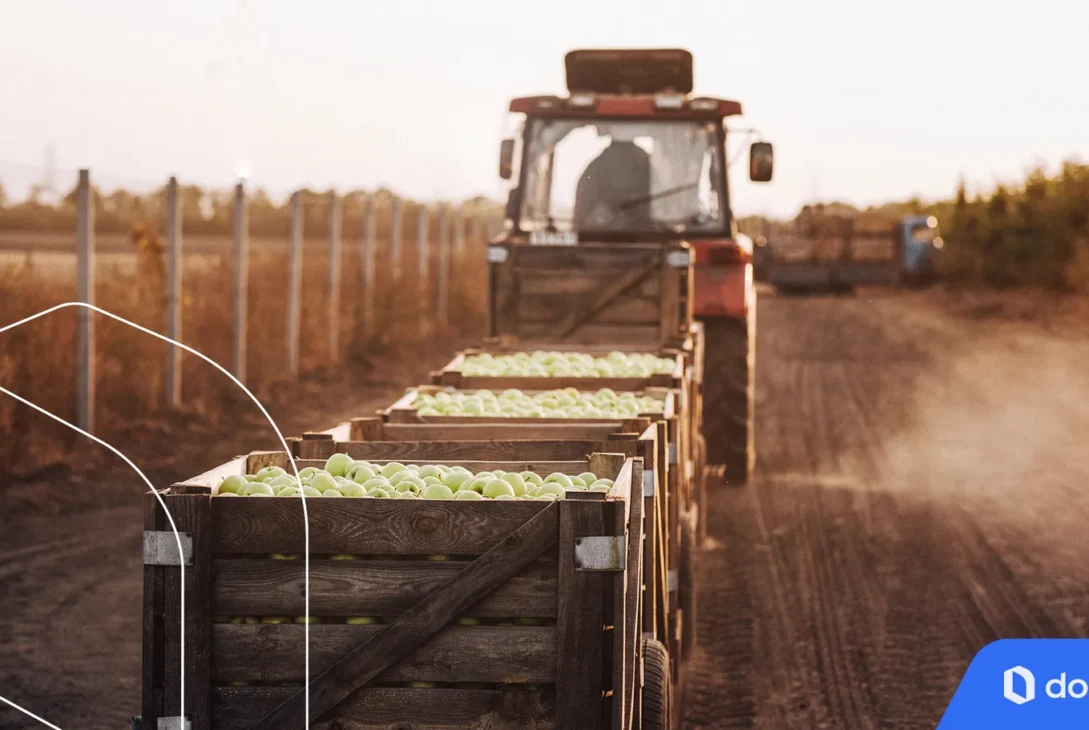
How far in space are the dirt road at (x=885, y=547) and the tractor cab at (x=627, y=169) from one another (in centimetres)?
220

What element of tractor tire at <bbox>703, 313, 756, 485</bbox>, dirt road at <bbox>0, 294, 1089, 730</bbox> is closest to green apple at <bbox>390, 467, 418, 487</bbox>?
dirt road at <bbox>0, 294, 1089, 730</bbox>

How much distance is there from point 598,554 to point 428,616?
18.8 inches

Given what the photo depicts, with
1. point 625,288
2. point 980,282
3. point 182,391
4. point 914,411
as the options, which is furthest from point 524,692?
point 980,282

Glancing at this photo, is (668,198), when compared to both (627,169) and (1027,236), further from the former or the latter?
(1027,236)

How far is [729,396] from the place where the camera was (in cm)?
1247

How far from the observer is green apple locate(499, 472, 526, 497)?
476 centimetres

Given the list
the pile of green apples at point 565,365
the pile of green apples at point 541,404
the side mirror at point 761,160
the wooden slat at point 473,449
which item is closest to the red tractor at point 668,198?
the side mirror at point 761,160

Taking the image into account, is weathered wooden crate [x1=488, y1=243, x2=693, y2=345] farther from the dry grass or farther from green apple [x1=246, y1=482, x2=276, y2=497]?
green apple [x1=246, y1=482, x2=276, y2=497]

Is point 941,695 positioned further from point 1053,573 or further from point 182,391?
point 182,391

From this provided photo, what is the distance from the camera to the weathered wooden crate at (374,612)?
165 inches

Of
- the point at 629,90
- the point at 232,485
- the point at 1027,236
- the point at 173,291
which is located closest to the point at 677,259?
the point at 629,90

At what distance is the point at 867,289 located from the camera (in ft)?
144

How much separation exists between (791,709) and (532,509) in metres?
3.16

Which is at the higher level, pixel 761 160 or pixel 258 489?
pixel 761 160
